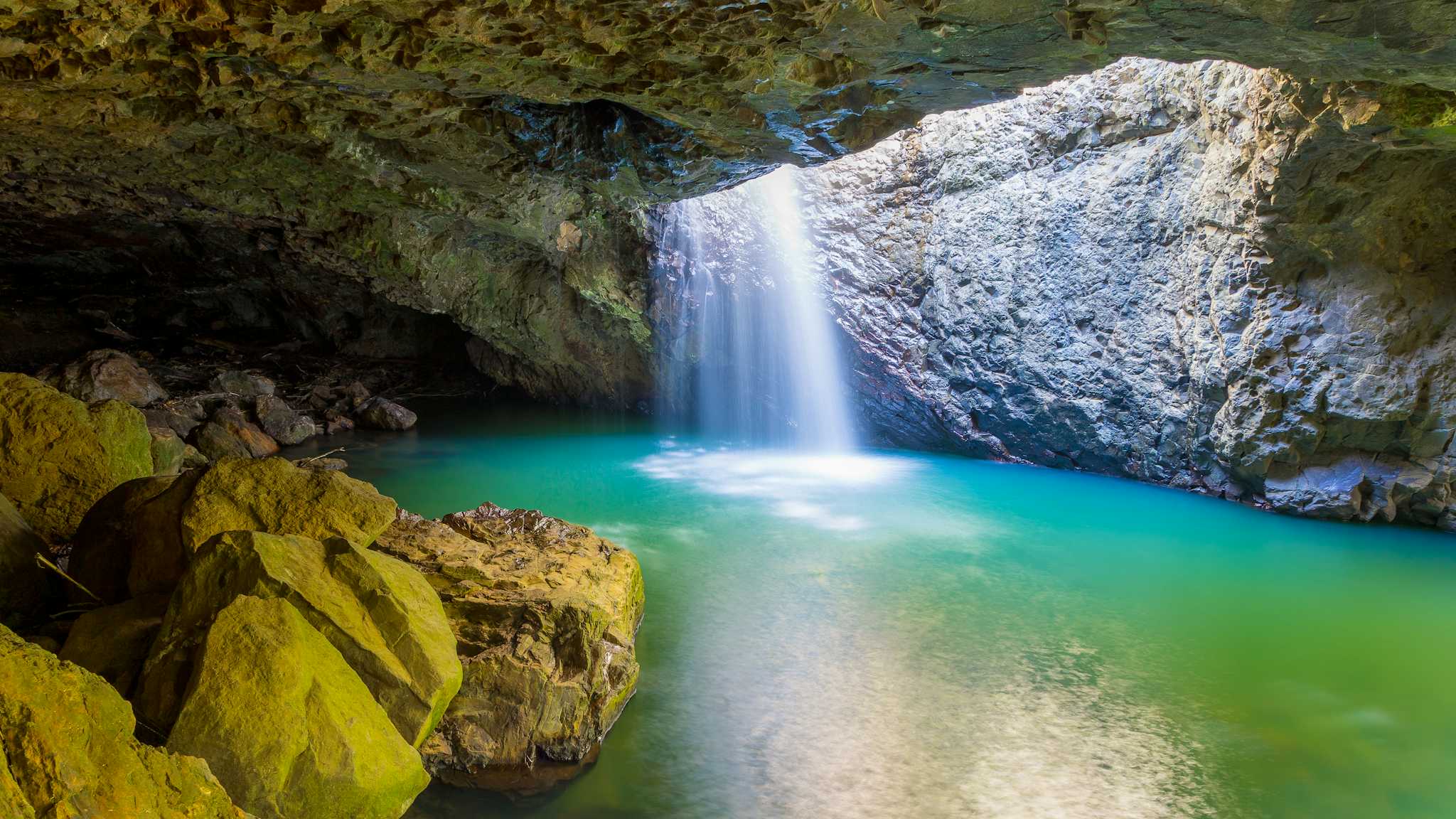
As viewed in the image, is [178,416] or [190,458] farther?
[178,416]

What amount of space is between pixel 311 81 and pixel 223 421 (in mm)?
6722

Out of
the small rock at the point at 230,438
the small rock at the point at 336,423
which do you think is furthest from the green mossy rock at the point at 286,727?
the small rock at the point at 336,423

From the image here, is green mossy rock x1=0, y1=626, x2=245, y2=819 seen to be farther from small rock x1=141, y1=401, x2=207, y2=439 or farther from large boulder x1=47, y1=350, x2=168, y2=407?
large boulder x1=47, y1=350, x2=168, y2=407

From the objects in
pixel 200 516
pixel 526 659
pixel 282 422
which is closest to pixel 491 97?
pixel 200 516

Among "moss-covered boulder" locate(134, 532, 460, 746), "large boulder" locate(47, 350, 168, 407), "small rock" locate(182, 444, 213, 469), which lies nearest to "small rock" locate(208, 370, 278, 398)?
"large boulder" locate(47, 350, 168, 407)

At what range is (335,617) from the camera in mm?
3699

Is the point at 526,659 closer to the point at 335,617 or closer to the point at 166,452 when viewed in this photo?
the point at 335,617

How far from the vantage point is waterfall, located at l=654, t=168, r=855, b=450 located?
1309 centimetres

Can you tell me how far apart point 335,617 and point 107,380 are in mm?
9986

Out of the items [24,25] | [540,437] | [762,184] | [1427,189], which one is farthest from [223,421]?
[1427,189]

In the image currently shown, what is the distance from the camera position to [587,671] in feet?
14.4

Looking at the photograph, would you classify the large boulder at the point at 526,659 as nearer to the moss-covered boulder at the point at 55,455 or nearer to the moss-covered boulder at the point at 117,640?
the moss-covered boulder at the point at 117,640

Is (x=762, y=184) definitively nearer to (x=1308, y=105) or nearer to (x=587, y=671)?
(x=1308, y=105)

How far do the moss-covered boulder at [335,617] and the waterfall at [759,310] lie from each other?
31.1 ft
